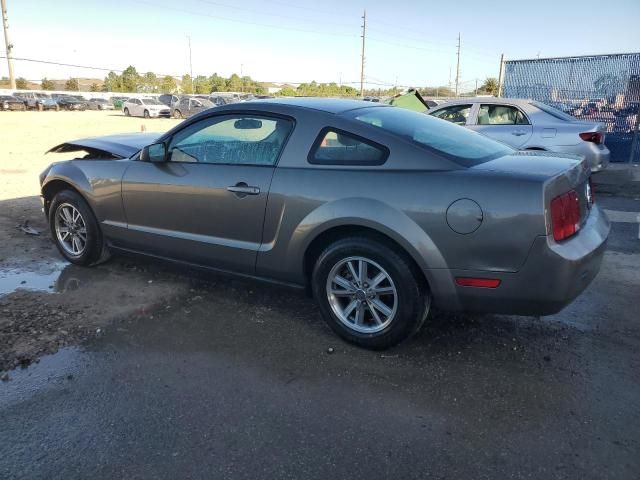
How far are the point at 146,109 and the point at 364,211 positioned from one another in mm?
36315

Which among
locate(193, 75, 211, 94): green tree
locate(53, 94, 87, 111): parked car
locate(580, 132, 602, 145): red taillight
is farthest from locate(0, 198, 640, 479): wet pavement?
locate(193, 75, 211, 94): green tree

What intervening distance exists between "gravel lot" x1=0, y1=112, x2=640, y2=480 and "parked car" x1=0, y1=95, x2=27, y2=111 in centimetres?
4643

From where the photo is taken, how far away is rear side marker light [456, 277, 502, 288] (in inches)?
112

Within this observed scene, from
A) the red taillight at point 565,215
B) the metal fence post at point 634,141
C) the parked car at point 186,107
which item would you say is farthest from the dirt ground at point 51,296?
the parked car at point 186,107

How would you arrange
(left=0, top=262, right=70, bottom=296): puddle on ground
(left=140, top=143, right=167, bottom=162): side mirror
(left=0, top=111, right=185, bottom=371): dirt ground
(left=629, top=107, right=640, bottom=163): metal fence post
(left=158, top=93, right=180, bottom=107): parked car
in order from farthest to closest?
(left=158, top=93, right=180, bottom=107): parked car → (left=629, top=107, right=640, bottom=163): metal fence post → (left=0, top=262, right=70, bottom=296): puddle on ground → (left=140, top=143, right=167, bottom=162): side mirror → (left=0, top=111, right=185, bottom=371): dirt ground

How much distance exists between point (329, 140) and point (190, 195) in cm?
117

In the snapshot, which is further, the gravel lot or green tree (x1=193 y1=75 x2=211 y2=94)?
green tree (x1=193 y1=75 x2=211 y2=94)

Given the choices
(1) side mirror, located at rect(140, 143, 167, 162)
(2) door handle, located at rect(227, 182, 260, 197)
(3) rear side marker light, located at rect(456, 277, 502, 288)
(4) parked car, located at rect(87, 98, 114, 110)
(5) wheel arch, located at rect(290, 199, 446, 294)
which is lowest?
(4) parked car, located at rect(87, 98, 114, 110)

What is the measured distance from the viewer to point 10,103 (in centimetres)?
4272

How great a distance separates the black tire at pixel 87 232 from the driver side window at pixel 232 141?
1174mm

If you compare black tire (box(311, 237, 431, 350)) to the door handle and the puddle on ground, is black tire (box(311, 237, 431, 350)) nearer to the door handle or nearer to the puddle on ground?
the door handle

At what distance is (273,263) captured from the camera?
3566 mm

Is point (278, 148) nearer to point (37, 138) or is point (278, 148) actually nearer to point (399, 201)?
point (399, 201)

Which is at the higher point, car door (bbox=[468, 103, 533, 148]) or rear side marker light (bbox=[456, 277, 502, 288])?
car door (bbox=[468, 103, 533, 148])
